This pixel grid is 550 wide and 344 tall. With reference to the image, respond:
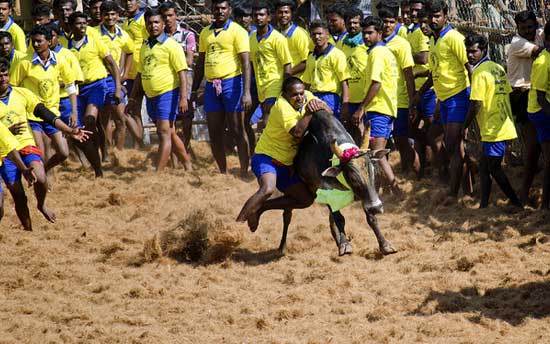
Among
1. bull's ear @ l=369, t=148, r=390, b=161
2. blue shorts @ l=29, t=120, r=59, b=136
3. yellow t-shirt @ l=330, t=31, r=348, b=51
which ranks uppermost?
yellow t-shirt @ l=330, t=31, r=348, b=51

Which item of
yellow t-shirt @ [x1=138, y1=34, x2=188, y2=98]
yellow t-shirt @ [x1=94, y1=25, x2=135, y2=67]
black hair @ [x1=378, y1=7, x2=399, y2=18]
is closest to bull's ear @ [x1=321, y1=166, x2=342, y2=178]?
black hair @ [x1=378, y1=7, x2=399, y2=18]

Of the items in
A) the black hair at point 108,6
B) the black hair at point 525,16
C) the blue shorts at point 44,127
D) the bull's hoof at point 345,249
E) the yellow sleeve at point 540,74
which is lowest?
the bull's hoof at point 345,249

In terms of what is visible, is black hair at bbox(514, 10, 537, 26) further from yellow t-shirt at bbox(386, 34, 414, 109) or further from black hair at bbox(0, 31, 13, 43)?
black hair at bbox(0, 31, 13, 43)

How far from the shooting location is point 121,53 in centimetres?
1575

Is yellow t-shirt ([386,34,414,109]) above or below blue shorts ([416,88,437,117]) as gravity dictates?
above

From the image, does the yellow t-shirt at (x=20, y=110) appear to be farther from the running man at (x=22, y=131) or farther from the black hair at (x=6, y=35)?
the black hair at (x=6, y=35)

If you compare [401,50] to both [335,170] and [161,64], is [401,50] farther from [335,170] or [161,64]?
[335,170]

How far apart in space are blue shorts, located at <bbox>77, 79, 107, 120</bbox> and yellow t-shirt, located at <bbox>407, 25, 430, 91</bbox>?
4.00 metres

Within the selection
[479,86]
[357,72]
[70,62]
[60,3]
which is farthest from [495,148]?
[60,3]

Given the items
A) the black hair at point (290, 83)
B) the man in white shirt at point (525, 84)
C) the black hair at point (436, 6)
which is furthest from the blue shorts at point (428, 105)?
the black hair at point (290, 83)

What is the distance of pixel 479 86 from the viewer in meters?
12.6

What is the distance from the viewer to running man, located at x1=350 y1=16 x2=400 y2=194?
13391mm

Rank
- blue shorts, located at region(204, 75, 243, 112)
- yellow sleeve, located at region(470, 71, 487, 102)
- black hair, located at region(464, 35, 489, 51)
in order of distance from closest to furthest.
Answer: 1. yellow sleeve, located at region(470, 71, 487, 102)
2. black hair, located at region(464, 35, 489, 51)
3. blue shorts, located at region(204, 75, 243, 112)

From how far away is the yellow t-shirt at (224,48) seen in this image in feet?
48.1
